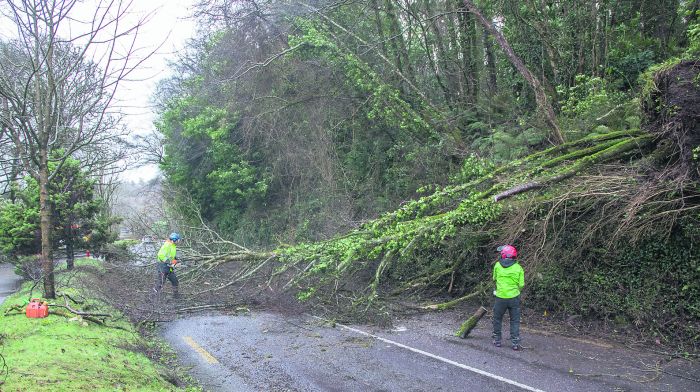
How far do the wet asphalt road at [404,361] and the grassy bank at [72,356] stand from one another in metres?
0.98

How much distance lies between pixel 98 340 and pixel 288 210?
14.4m

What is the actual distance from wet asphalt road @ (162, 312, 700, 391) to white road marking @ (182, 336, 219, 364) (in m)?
0.02

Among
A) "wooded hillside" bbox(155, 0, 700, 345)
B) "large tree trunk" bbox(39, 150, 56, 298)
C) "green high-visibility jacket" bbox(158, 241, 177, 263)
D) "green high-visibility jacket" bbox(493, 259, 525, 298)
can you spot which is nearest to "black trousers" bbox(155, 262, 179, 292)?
"green high-visibility jacket" bbox(158, 241, 177, 263)

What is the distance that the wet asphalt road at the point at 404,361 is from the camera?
6.80 meters

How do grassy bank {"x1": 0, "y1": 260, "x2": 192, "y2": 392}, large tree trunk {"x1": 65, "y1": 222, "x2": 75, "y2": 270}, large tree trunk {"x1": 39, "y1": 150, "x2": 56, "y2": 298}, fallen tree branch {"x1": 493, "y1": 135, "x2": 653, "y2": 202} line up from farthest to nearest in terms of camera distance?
large tree trunk {"x1": 65, "y1": 222, "x2": 75, "y2": 270} → fallen tree branch {"x1": 493, "y1": 135, "x2": 653, "y2": 202} → large tree trunk {"x1": 39, "y1": 150, "x2": 56, "y2": 298} → grassy bank {"x1": 0, "y1": 260, "x2": 192, "y2": 392}

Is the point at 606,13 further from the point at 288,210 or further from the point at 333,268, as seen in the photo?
the point at 288,210

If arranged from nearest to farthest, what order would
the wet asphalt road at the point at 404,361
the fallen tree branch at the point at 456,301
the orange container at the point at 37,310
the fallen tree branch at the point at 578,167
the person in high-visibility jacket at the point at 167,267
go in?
the wet asphalt road at the point at 404,361
the orange container at the point at 37,310
the fallen tree branch at the point at 578,167
the fallen tree branch at the point at 456,301
the person in high-visibility jacket at the point at 167,267

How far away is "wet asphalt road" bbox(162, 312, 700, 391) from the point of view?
22.3 feet

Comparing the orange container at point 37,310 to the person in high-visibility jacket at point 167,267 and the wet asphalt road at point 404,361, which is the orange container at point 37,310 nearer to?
the wet asphalt road at point 404,361

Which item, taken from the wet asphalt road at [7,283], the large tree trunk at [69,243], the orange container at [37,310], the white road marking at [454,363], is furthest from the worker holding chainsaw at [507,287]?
the wet asphalt road at [7,283]

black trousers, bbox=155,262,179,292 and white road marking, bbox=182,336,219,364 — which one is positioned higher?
black trousers, bbox=155,262,179,292

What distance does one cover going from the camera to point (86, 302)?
10.5 meters

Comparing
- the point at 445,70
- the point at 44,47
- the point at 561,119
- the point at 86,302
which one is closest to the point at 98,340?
the point at 86,302

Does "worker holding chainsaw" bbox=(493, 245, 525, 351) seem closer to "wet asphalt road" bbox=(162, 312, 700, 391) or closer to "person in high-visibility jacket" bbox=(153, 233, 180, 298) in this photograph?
"wet asphalt road" bbox=(162, 312, 700, 391)
